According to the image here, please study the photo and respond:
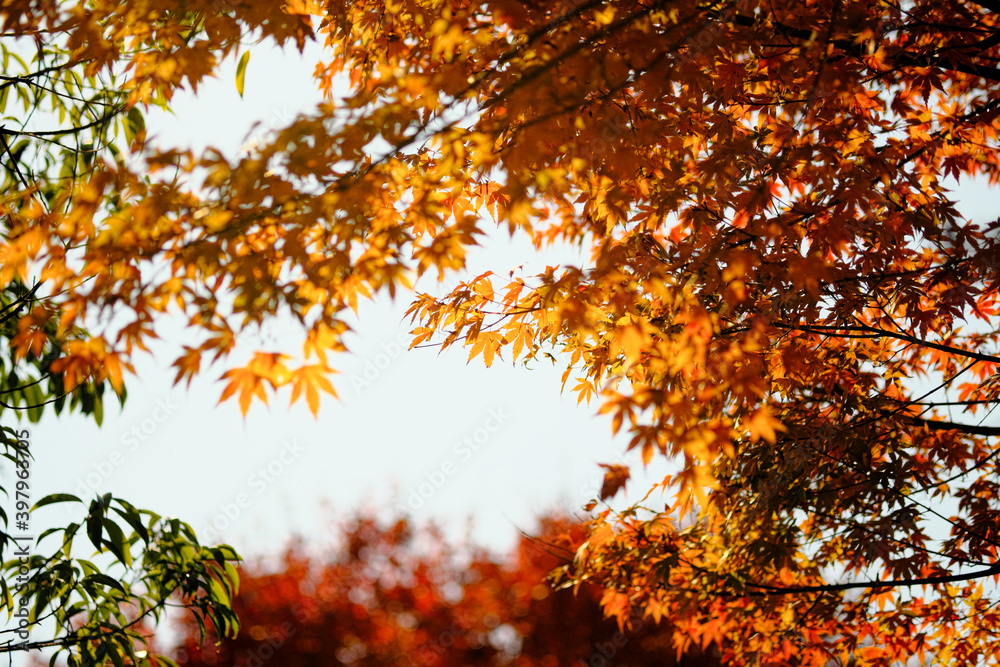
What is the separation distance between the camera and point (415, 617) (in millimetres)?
15477

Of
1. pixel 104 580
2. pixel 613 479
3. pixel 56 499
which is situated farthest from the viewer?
pixel 613 479

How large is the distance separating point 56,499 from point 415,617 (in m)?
14.2

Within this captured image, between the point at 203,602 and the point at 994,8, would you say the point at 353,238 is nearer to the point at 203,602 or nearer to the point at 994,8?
the point at 203,602

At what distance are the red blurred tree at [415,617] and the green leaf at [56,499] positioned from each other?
40.7 ft

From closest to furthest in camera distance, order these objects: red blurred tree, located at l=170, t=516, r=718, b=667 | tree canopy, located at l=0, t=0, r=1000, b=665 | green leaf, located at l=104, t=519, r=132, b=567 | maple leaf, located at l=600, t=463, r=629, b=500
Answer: tree canopy, located at l=0, t=0, r=1000, b=665, green leaf, located at l=104, t=519, r=132, b=567, maple leaf, located at l=600, t=463, r=629, b=500, red blurred tree, located at l=170, t=516, r=718, b=667

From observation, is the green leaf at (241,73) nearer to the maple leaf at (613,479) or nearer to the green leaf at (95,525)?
the green leaf at (95,525)

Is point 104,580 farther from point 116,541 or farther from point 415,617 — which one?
point 415,617

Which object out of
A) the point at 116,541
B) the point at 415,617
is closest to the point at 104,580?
the point at 116,541

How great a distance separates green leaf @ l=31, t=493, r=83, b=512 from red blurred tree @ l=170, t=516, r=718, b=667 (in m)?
12.4

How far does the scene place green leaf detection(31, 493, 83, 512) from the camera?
2707mm

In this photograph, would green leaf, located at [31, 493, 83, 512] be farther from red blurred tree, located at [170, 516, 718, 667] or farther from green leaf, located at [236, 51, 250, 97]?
red blurred tree, located at [170, 516, 718, 667]

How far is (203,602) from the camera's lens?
3078mm

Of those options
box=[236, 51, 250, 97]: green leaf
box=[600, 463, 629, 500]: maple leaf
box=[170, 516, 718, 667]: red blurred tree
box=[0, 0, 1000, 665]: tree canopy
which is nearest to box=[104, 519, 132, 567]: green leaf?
box=[0, 0, 1000, 665]: tree canopy

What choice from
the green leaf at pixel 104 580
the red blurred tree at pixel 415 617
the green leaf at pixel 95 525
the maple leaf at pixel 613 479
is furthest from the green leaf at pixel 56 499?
the red blurred tree at pixel 415 617
